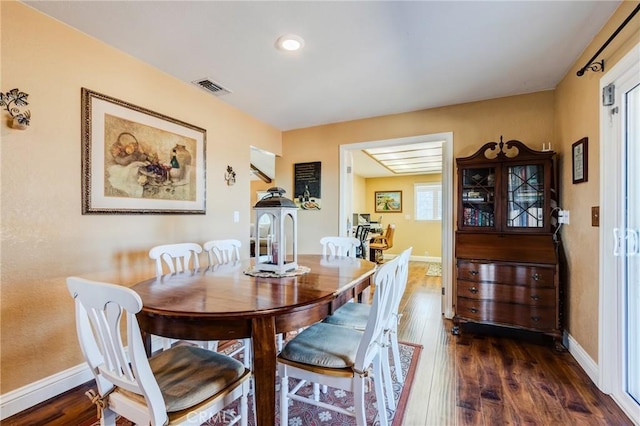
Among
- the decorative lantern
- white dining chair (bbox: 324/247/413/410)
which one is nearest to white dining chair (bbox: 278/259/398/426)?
white dining chair (bbox: 324/247/413/410)

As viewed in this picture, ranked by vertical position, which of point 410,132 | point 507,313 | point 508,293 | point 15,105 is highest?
point 410,132

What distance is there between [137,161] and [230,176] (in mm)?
1032

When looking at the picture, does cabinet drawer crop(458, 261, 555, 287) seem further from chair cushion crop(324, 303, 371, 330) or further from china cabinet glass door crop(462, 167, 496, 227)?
chair cushion crop(324, 303, 371, 330)

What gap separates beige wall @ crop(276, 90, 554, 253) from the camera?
9.48 ft

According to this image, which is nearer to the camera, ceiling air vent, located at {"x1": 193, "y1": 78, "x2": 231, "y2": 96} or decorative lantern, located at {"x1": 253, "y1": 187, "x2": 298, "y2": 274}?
decorative lantern, located at {"x1": 253, "y1": 187, "x2": 298, "y2": 274}

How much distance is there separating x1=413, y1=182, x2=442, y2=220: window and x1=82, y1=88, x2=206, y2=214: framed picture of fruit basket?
5.97 metres

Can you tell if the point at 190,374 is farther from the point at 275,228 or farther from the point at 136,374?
the point at 275,228

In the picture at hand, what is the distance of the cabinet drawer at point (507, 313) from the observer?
8.09 feet

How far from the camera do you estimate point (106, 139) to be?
82.9 inches

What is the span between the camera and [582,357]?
7.10ft

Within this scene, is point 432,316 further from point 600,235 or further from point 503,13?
point 503,13

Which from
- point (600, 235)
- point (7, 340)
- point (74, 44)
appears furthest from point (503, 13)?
point (7, 340)

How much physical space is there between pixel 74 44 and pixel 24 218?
1.19 m

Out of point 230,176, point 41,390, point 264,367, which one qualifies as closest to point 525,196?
point 264,367
